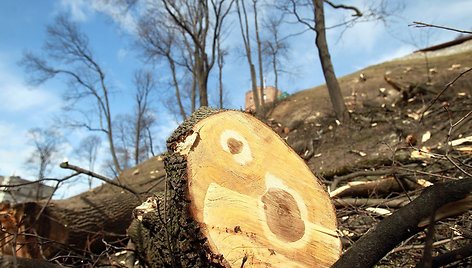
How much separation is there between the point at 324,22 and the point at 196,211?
887 cm

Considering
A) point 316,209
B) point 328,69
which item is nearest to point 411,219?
point 316,209

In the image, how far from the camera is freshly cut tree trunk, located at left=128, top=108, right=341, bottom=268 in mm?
1700

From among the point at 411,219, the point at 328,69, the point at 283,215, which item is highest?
the point at 328,69

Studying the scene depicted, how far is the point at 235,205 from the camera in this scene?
1801 millimetres

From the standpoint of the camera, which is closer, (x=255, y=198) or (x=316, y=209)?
(x=255, y=198)

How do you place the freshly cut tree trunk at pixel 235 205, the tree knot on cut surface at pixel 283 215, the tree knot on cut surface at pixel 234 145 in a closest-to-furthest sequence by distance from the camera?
A: the freshly cut tree trunk at pixel 235 205 < the tree knot on cut surface at pixel 283 215 < the tree knot on cut surface at pixel 234 145

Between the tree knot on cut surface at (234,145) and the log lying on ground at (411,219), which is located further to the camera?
the tree knot on cut surface at (234,145)

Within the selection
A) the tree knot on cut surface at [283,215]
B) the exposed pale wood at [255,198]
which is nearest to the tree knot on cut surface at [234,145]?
the exposed pale wood at [255,198]

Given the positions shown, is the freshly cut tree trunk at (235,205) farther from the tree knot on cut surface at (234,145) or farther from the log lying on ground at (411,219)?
the log lying on ground at (411,219)

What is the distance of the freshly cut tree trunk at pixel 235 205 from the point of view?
1.70 meters

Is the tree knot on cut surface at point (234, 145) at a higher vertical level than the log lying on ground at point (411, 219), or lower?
higher

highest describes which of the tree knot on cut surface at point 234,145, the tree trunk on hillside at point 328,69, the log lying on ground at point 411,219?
the tree trunk on hillside at point 328,69

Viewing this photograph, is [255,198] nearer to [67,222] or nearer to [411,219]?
[411,219]

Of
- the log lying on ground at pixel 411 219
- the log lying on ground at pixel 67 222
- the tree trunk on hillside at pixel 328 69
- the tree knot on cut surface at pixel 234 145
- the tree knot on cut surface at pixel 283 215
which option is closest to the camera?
the log lying on ground at pixel 411 219
